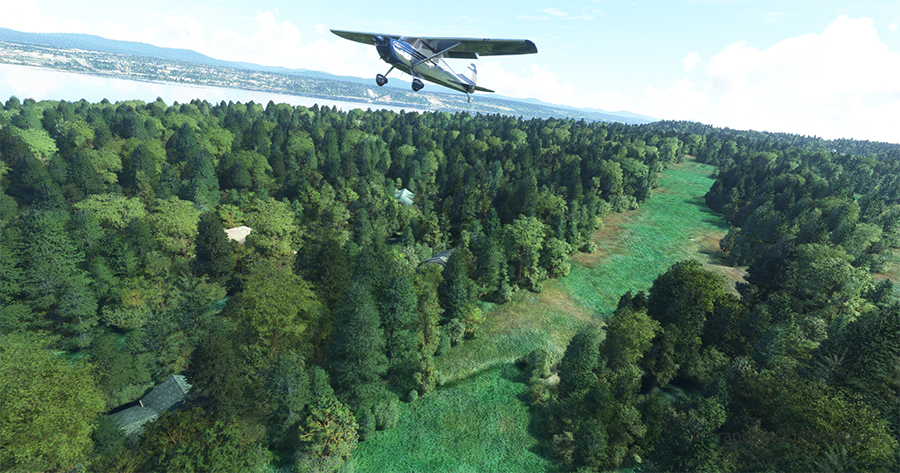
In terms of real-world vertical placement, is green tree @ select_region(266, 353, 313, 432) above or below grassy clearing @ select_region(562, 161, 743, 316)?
below

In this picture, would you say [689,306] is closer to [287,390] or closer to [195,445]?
[287,390]

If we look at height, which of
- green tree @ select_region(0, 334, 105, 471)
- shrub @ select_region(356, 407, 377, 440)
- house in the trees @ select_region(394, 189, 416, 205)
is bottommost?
shrub @ select_region(356, 407, 377, 440)

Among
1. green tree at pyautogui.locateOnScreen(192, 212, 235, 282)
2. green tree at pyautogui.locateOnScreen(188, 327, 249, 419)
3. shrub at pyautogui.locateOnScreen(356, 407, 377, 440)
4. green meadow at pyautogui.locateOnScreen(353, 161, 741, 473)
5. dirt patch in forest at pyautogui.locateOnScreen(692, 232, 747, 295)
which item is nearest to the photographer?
green tree at pyautogui.locateOnScreen(188, 327, 249, 419)

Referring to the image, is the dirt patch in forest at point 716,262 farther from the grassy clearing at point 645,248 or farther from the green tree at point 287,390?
the green tree at point 287,390

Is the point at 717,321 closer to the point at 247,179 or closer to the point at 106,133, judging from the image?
the point at 247,179

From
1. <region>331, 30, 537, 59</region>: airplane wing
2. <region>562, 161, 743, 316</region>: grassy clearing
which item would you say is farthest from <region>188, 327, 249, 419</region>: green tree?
<region>562, 161, 743, 316</region>: grassy clearing

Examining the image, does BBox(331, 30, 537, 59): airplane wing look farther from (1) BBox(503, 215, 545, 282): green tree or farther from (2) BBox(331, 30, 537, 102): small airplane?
(1) BBox(503, 215, 545, 282): green tree

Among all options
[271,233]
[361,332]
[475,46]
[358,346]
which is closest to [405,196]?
[271,233]
